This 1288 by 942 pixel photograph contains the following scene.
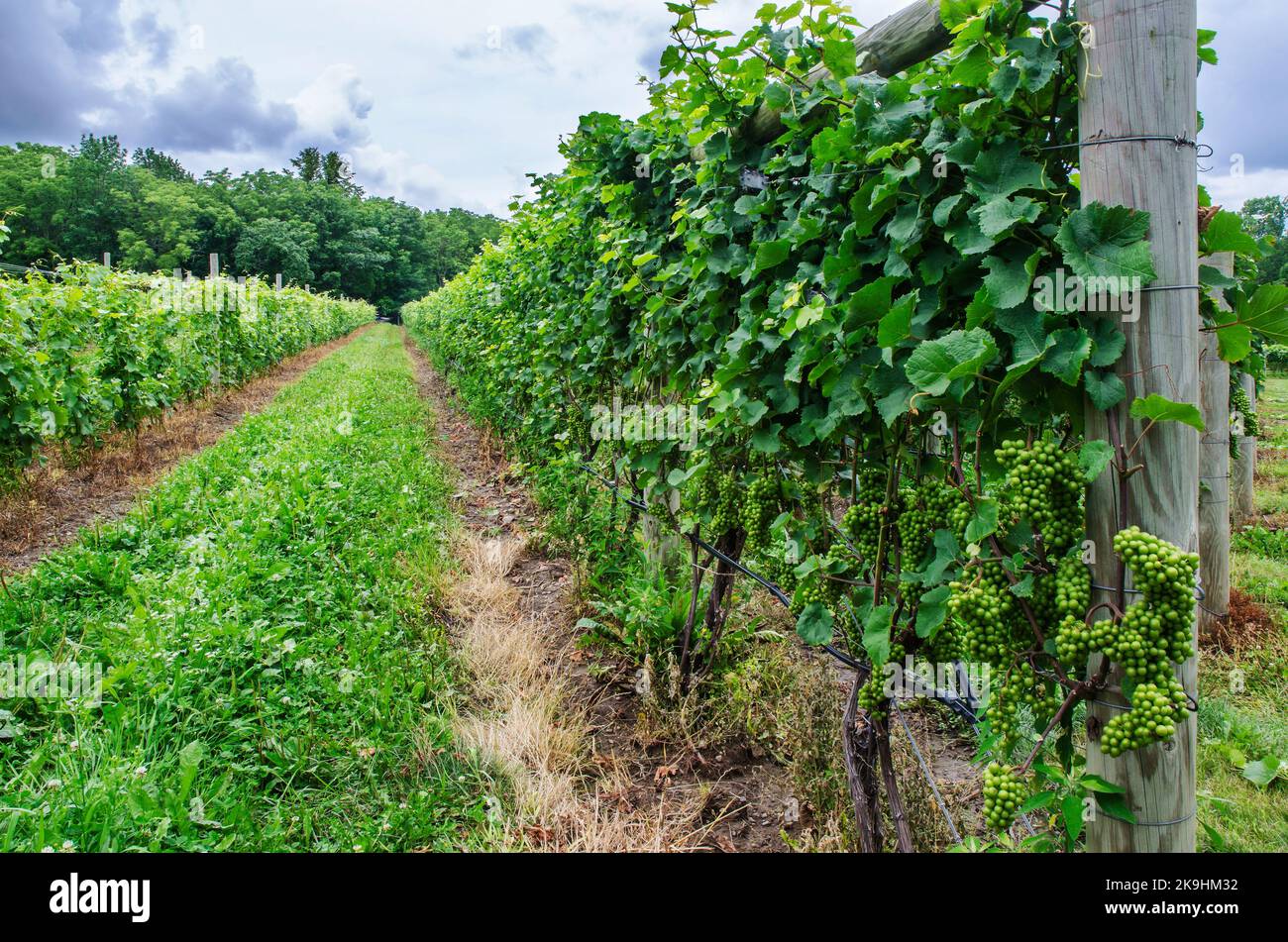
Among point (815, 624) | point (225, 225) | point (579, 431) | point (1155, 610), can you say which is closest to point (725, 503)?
point (815, 624)

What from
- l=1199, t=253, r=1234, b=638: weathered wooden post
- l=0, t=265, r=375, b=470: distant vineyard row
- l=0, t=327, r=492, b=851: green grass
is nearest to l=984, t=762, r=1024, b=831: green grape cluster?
l=0, t=327, r=492, b=851: green grass

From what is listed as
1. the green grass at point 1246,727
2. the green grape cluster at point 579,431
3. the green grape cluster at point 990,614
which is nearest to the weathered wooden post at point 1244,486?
the green grass at point 1246,727

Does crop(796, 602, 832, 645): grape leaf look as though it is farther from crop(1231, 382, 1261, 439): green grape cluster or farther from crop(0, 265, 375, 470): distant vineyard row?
crop(0, 265, 375, 470): distant vineyard row

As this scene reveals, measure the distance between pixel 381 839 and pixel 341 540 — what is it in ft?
9.67

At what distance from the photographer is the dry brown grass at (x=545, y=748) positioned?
2.66 m

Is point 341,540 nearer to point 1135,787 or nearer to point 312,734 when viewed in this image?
point 312,734

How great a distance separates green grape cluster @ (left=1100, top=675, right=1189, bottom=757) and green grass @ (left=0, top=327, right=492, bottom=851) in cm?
209

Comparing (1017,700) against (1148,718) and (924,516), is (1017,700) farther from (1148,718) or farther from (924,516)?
(924,516)

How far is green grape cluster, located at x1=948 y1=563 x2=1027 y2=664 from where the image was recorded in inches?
62.2

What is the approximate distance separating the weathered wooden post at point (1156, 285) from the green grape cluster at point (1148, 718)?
7.3 inches

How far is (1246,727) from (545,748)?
10.6 feet

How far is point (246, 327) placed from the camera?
1361 cm
